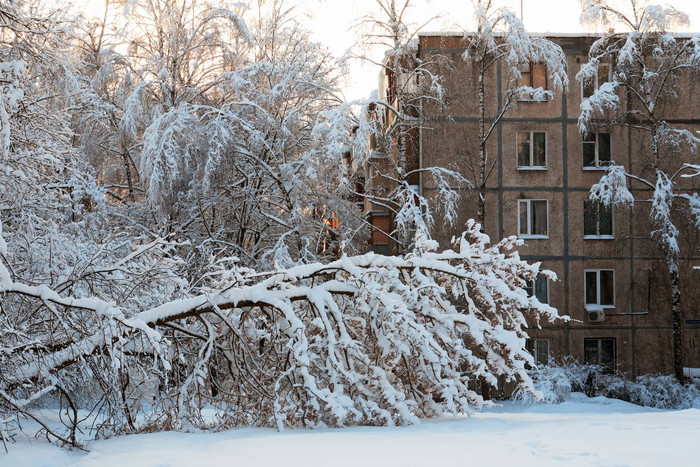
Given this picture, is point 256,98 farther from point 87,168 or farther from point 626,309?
point 626,309

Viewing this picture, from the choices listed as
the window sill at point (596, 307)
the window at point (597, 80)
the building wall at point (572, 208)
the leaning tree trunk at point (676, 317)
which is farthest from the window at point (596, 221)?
the window at point (597, 80)

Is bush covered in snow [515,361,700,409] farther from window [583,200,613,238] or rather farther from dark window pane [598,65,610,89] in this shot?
dark window pane [598,65,610,89]

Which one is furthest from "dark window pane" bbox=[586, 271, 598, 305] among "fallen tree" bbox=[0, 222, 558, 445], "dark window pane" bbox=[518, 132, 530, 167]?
"fallen tree" bbox=[0, 222, 558, 445]

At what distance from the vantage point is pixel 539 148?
3288 centimetres

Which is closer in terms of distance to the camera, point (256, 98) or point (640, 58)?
point (256, 98)

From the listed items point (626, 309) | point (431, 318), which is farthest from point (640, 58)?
point (431, 318)

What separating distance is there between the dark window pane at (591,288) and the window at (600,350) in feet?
4.64

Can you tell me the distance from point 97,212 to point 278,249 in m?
5.00

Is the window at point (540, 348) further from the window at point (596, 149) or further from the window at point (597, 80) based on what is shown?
the window at point (597, 80)

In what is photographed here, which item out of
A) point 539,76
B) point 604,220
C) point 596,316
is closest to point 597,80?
point 539,76

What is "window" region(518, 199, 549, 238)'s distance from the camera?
32688 mm

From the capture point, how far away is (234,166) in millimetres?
24516

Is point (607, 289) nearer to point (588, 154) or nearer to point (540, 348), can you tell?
point (540, 348)

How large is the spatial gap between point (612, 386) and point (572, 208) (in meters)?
7.05
